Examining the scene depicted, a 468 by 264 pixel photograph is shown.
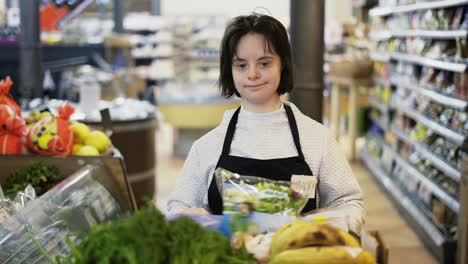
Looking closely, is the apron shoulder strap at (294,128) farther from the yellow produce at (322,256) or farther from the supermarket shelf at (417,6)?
the supermarket shelf at (417,6)

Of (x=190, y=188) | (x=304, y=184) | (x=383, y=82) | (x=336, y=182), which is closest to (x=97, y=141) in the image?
(x=190, y=188)

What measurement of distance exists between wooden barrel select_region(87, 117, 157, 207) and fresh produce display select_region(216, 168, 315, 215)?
12.6 feet

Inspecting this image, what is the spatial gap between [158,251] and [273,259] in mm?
260

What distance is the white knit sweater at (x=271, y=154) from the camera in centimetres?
218

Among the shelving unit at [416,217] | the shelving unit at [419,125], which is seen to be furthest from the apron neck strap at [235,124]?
the shelving unit at [416,217]

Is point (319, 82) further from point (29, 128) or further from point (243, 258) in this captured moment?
point (243, 258)

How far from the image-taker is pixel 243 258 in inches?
57.1

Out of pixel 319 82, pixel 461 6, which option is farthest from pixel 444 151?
pixel 319 82

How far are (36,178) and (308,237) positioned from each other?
5.54 ft

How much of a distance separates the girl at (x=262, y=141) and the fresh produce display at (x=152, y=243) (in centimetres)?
73

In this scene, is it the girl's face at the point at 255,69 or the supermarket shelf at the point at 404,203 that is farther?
the supermarket shelf at the point at 404,203

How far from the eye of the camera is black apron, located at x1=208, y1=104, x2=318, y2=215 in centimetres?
212

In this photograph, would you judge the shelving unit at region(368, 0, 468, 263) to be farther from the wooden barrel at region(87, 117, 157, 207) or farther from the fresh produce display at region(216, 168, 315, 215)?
the fresh produce display at region(216, 168, 315, 215)

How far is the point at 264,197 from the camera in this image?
5.75ft
